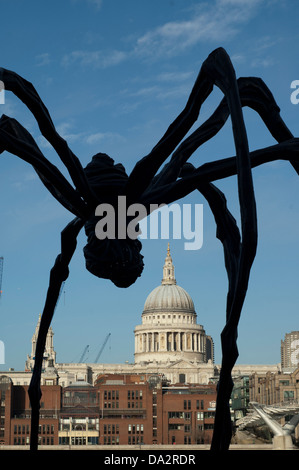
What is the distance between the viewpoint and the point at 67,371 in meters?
195

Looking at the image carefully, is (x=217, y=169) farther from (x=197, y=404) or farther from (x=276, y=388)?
(x=276, y=388)

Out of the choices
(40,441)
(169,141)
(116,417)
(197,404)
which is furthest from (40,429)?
(169,141)

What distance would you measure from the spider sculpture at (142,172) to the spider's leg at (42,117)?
0.04 feet

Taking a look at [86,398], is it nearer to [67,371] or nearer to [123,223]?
[67,371]

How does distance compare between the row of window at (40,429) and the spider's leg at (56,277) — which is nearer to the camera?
the spider's leg at (56,277)

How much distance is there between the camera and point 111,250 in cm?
980

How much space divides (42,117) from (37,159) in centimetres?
53

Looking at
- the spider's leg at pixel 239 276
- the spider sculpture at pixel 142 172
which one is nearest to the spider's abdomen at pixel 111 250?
the spider sculpture at pixel 142 172

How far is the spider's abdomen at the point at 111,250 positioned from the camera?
32.2 feet

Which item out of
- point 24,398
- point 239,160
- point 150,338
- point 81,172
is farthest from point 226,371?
point 150,338

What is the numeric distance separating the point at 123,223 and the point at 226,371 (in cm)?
255

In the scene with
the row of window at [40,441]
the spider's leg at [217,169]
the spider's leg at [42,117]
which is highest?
the spider's leg at [42,117]

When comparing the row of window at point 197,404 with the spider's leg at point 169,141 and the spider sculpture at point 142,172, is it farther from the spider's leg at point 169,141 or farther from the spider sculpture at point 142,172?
the spider's leg at point 169,141
